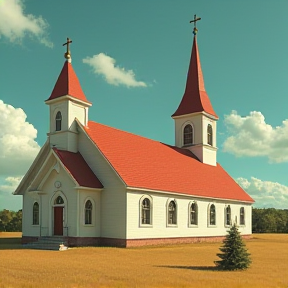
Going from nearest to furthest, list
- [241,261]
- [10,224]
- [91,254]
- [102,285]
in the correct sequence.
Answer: [102,285]
[241,261]
[91,254]
[10,224]

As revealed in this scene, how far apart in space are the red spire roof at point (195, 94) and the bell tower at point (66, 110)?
15224 millimetres

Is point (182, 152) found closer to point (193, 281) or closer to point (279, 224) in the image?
point (193, 281)

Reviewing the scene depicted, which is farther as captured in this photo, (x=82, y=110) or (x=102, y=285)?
(x=82, y=110)

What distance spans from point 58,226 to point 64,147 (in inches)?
219

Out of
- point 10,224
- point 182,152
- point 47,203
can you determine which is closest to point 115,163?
point 47,203

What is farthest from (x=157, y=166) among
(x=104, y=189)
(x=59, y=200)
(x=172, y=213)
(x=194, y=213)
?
(x=59, y=200)

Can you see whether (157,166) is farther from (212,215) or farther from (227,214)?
(227,214)

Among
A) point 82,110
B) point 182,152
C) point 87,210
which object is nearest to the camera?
point 87,210

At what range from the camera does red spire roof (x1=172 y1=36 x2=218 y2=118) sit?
4569 centimetres

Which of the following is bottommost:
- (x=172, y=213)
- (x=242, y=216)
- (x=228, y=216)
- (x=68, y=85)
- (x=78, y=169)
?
(x=242, y=216)

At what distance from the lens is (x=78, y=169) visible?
30.3 m

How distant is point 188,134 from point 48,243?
69.2 feet

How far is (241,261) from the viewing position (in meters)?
17.9

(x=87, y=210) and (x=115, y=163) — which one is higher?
(x=115, y=163)
